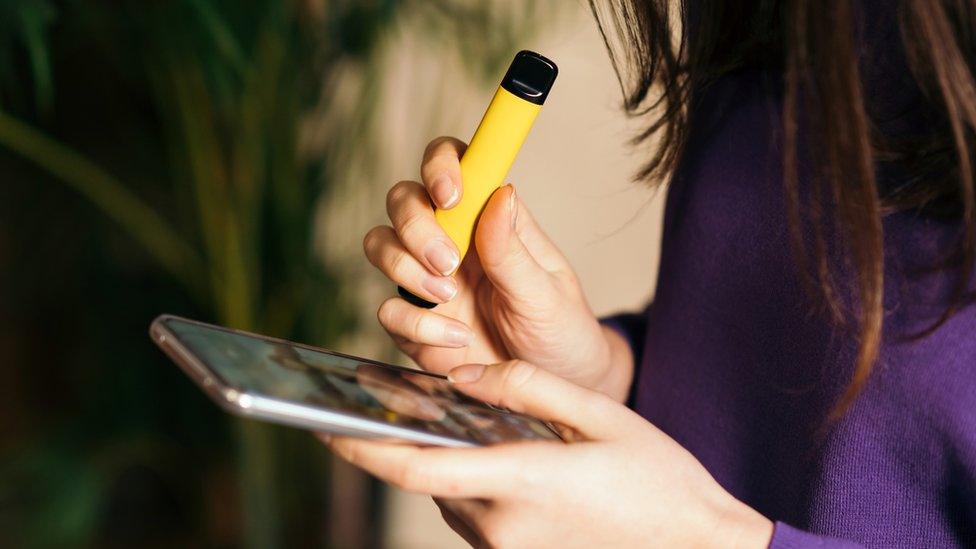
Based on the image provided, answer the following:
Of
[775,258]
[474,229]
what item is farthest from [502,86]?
[775,258]

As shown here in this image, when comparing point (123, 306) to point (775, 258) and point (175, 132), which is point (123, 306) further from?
point (775, 258)

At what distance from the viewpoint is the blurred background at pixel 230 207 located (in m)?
Result: 0.95

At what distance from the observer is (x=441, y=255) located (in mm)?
444

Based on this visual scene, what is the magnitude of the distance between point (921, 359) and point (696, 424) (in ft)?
0.52

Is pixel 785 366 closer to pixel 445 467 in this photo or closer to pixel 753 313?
pixel 753 313

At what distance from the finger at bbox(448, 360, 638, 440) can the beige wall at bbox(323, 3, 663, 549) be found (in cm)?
54

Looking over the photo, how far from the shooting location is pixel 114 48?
100cm

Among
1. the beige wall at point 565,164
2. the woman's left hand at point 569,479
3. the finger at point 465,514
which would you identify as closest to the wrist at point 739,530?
the woman's left hand at point 569,479

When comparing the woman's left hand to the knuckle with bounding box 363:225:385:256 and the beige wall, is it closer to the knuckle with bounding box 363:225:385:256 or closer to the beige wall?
the knuckle with bounding box 363:225:385:256

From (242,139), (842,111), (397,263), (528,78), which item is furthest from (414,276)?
(242,139)

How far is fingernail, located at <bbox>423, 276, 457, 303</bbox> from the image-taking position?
0.46 m

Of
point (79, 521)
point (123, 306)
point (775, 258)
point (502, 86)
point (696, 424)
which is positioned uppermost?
point (502, 86)

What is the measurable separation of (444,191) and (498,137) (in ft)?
0.13

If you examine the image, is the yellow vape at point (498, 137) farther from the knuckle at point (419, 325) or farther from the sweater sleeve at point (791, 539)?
the sweater sleeve at point (791, 539)
